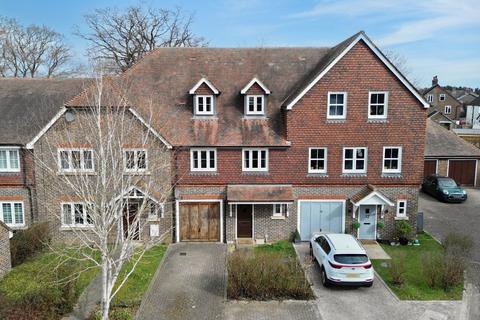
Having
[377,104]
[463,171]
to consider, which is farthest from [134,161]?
[463,171]

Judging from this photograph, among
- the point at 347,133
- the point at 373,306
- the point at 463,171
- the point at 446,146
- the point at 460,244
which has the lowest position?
the point at 373,306

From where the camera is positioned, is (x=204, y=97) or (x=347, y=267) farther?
(x=204, y=97)

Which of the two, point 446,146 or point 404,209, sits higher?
point 446,146

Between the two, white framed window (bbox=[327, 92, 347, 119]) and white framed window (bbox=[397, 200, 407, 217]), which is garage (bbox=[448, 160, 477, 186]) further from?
white framed window (bbox=[327, 92, 347, 119])

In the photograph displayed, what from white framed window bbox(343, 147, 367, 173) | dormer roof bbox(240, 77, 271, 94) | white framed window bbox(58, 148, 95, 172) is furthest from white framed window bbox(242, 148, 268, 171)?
white framed window bbox(58, 148, 95, 172)

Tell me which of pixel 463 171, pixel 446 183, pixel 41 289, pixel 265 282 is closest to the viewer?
pixel 41 289

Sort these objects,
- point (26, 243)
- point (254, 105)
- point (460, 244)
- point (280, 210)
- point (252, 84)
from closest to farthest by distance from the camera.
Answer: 1. point (26, 243)
2. point (460, 244)
3. point (252, 84)
4. point (280, 210)
5. point (254, 105)

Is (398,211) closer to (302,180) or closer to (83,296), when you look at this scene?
(302,180)

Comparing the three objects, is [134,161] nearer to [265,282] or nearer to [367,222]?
[265,282]
